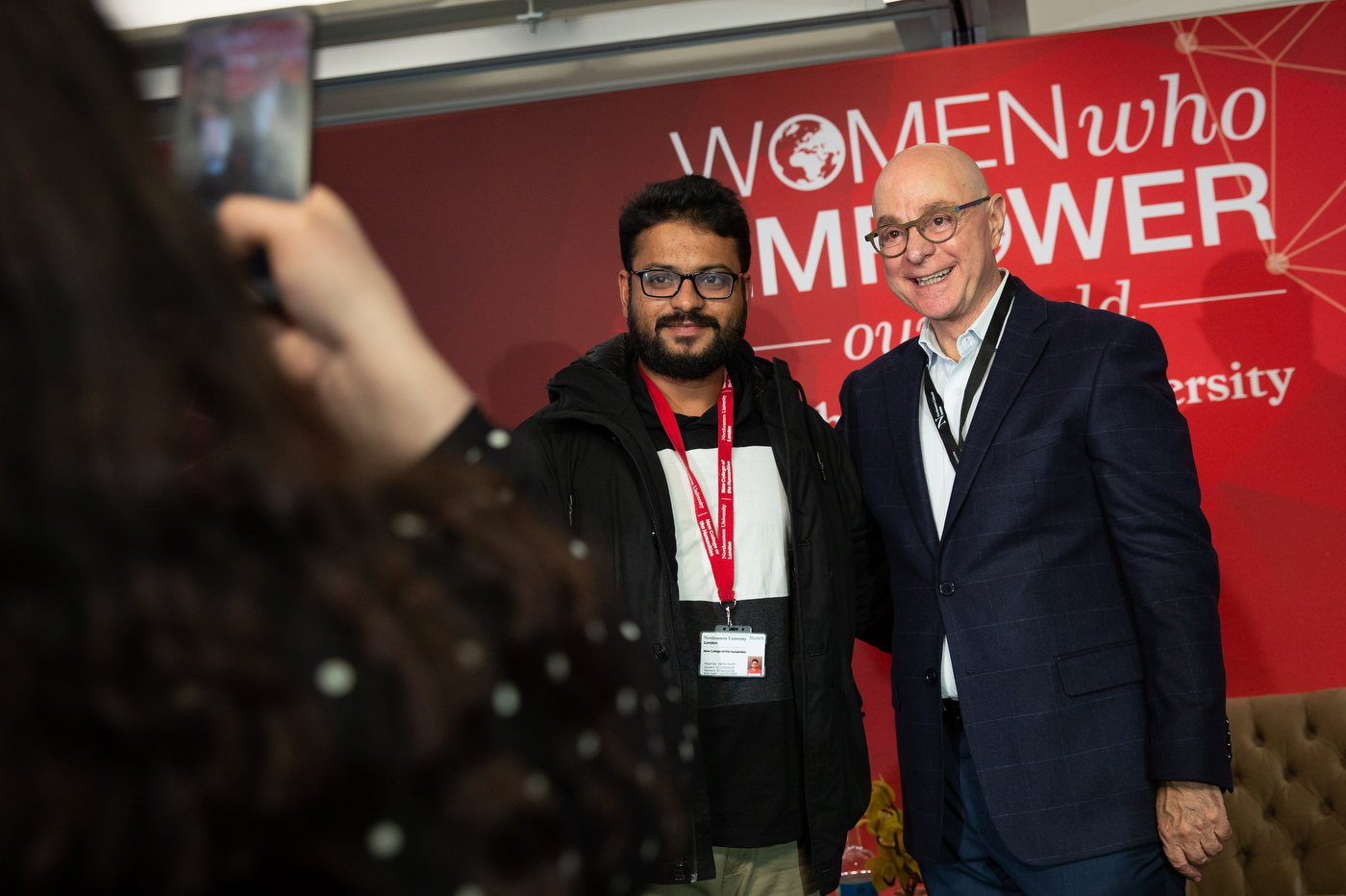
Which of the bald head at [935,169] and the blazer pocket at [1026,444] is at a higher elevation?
the bald head at [935,169]

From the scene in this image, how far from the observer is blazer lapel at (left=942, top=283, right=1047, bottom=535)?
228 centimetres

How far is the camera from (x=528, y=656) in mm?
625

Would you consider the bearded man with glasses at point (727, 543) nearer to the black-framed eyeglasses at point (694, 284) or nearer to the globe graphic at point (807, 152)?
the black-framed eyeglasses at point (694, 284)

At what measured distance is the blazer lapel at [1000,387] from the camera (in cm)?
228

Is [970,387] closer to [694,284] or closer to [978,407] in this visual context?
[978,407]

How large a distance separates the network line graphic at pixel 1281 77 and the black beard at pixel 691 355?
218 centimetres

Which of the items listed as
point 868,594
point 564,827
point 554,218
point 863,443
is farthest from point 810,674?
point 554,218

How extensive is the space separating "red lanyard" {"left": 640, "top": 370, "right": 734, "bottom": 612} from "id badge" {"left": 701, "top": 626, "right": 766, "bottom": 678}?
0.10 m

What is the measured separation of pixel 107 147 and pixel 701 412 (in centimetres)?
217

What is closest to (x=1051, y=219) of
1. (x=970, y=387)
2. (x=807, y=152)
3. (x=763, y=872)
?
(x=807, y=152)

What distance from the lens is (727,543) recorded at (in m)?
2.39

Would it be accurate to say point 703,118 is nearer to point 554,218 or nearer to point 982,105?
point 554,218

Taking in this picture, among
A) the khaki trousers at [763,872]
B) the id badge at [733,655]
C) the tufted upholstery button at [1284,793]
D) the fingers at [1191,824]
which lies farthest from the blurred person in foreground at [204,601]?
the tufted upholstery button at [1284,793]

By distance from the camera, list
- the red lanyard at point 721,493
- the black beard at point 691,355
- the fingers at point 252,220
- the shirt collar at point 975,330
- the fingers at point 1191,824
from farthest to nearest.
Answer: the black beard at point 691,355 → the shirt collar at point 975,330 → the red lanyard at point 721,493 → the fingers at point 1191,824 → the fingers at point 252,220
